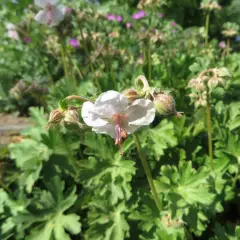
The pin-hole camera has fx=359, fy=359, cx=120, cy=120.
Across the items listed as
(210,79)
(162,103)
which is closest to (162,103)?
(162,103)

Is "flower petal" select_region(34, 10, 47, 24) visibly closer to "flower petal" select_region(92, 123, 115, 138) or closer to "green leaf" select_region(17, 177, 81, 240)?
"green leaf" select_region(17, 177, 81, 240)

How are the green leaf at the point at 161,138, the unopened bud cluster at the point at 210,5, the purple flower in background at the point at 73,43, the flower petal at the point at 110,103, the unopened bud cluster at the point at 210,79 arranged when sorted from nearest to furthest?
the flower petal at the point at 110,103 < the unopened bud cluster at the point at 210,79 < the green leaf at the point at 161,138 < the unopened bud cluster at the point at 210,5 < the purple flower in background at the point at 73,43

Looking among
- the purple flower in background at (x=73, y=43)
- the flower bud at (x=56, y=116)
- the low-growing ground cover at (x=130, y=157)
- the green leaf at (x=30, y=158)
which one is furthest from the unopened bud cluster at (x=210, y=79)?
the purple flower in background at (x=73, y=43)

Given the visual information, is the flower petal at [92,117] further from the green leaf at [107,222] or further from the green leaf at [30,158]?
the green leaf at [30,158]

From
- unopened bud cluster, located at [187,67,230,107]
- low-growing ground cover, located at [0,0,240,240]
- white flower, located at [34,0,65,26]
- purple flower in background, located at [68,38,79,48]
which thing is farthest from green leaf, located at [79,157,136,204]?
purple flower in background, located at [68,38,79,48]

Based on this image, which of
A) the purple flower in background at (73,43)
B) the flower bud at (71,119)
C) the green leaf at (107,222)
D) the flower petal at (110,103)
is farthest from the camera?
the purple flower in background at (73,43)

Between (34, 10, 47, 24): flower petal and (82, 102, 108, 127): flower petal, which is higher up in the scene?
(34, 10, 47, 24): flower petal

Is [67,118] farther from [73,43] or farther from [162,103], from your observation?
[73,43]
